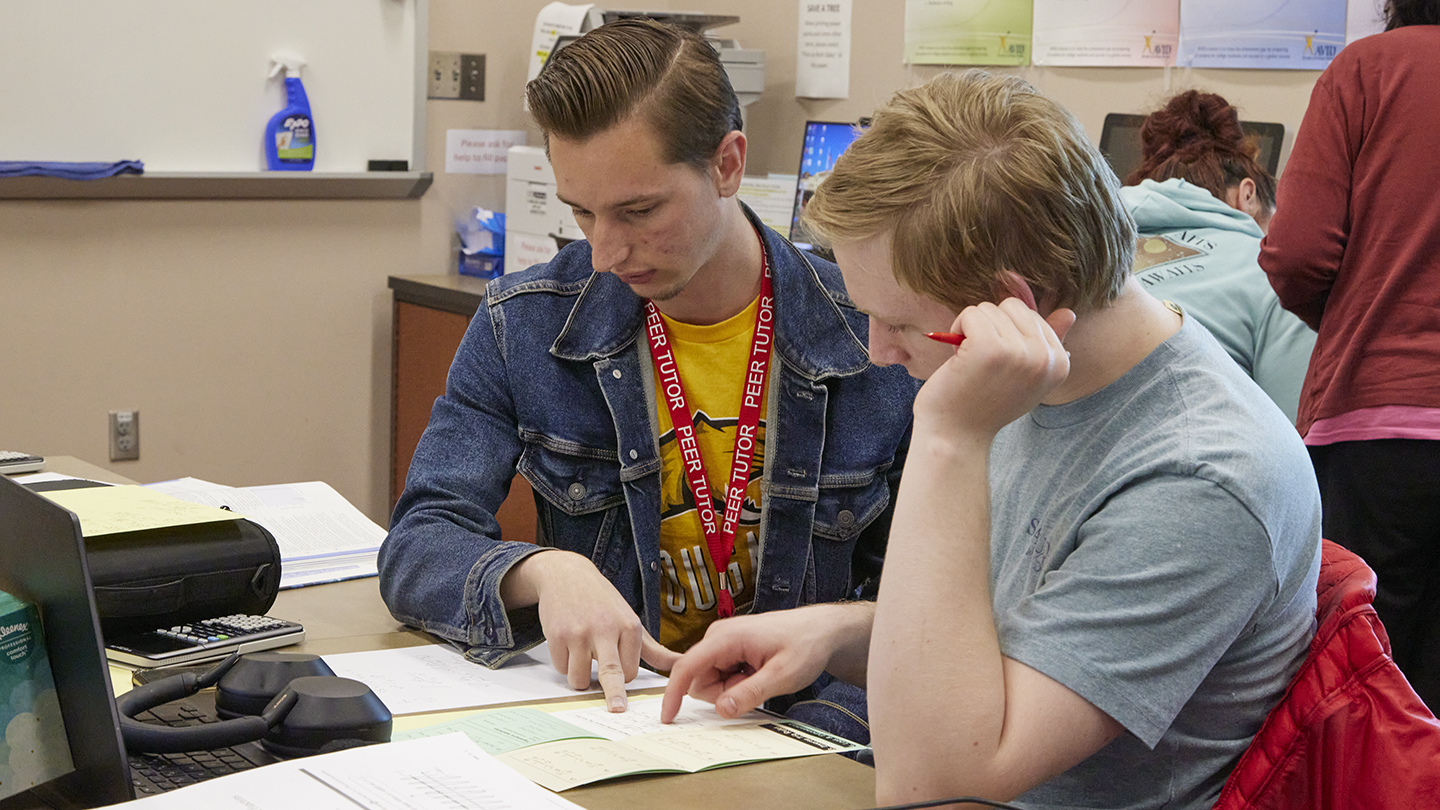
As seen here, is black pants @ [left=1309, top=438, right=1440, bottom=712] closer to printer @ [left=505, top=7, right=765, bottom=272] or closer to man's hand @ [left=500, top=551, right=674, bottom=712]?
man's hand @ [left=500, top=551, right=674, bottom=712]

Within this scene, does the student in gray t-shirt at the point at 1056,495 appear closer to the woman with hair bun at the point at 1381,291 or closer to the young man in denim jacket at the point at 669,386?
the young man in denim jacket at the point at 669,386

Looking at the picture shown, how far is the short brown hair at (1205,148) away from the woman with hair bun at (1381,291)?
1.10 feet

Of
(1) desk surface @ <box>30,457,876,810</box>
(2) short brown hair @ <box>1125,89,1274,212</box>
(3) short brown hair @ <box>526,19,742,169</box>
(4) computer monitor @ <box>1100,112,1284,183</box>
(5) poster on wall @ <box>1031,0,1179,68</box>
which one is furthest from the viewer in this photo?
(5) poster on wall @ <box>1031,0,1179,68</box>

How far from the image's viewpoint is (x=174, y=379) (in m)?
3.53

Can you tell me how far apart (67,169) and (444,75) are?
42.2 inches

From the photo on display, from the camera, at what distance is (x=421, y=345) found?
371cm

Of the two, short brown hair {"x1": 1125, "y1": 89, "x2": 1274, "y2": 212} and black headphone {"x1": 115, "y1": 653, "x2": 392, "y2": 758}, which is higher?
short brown hair {"x1": 1125, "y1": 89, "x2": 1274, "y2": 212}

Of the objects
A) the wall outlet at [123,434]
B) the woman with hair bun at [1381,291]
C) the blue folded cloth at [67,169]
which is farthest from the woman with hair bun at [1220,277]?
the wall outlet at [123,434]

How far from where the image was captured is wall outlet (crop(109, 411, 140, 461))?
3449mm

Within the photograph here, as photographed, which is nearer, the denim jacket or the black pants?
the denim jacket

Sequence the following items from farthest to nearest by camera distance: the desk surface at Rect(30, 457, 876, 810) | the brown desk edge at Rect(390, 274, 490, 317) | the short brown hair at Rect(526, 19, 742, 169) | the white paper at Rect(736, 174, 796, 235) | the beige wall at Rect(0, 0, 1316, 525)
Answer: the brown desk edge at Rect(390, 274, 490, 317), the white paper at Rect(736, 174, 796, 235), the beige wall at Rect(0, 0, 1316, 525), the short brown hair at Rect(526, 19, 742, 169), the desk surface at Rect(30, 457, 876, 810)

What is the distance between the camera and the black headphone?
0.94 m

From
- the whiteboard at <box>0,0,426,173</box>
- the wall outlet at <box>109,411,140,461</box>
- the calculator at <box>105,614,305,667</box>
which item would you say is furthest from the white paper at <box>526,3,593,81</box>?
the calculator at <box>105,614,305,667</box>

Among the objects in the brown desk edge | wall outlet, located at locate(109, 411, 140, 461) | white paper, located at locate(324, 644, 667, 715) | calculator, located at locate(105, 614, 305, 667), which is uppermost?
the brown desk edge
